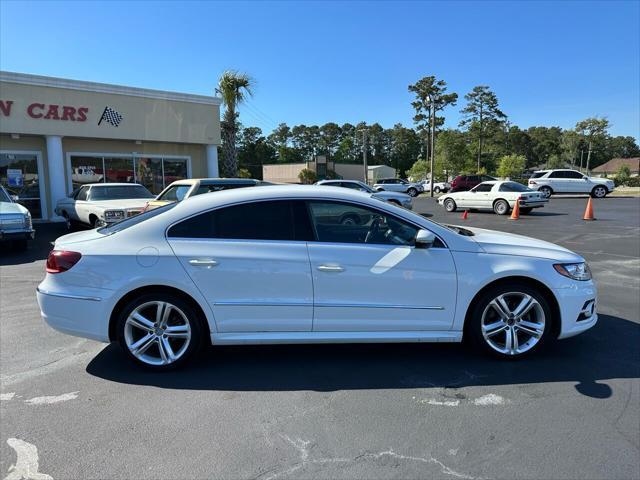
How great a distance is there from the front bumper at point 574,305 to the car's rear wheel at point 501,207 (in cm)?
1641

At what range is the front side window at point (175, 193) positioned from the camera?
35.8 ft

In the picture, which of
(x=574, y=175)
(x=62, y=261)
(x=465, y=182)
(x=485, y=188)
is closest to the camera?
(x=62, y=261)

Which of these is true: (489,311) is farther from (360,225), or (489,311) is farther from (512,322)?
(360,225)

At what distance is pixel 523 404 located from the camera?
11.1ft

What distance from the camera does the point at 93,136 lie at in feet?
57.1

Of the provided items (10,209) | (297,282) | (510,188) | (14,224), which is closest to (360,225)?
(297,282)

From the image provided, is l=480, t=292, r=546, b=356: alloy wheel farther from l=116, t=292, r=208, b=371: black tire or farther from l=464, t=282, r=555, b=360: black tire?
l=116, t=292, r=208, b=371: black tire

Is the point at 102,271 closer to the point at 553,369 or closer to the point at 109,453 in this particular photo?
the point at 109,453

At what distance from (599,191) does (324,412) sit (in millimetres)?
31926

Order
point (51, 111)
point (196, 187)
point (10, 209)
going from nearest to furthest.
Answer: point (10, 209), point (196, 187), point (51, 111)

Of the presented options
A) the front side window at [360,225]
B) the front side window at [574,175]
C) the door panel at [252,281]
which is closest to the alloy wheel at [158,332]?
the door panel at [252,281]

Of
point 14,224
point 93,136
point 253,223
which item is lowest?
point 14,224

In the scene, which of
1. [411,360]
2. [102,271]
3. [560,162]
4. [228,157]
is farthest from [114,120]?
[560,162]

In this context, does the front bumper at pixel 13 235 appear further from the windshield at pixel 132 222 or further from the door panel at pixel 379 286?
the door panel at pixel 379 286
